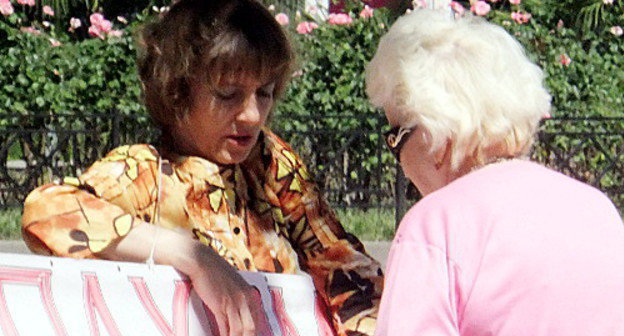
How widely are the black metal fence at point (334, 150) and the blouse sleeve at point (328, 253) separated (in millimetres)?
7246

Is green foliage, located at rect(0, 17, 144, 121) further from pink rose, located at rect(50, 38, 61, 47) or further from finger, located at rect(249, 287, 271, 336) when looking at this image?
finger, located at rect(249, 287, 271, 336)

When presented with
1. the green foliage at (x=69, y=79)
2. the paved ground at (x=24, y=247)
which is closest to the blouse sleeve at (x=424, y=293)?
the paved ground at (x=24, y=247)

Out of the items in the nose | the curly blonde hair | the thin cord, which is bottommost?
the thin cord

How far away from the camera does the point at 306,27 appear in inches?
403

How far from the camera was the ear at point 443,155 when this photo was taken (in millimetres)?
1899

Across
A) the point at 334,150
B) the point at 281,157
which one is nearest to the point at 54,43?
the point at 334,150

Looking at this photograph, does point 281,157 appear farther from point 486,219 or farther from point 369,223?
point 369,223

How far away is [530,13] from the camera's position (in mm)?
11289

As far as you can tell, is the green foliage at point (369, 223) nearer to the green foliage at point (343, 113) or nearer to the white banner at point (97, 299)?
the green foliage at point (343, 113)

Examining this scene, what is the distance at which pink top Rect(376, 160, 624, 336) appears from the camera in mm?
1712

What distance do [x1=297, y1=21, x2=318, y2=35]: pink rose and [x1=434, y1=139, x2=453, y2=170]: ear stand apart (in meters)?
7.95

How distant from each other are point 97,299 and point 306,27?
8.30m

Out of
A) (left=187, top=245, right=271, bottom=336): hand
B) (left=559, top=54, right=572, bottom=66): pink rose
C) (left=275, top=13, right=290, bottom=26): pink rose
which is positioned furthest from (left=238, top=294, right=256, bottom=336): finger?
(left=559, top=54, right=572, bottom=66): pink rose

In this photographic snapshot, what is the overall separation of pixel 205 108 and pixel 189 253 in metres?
0.38
